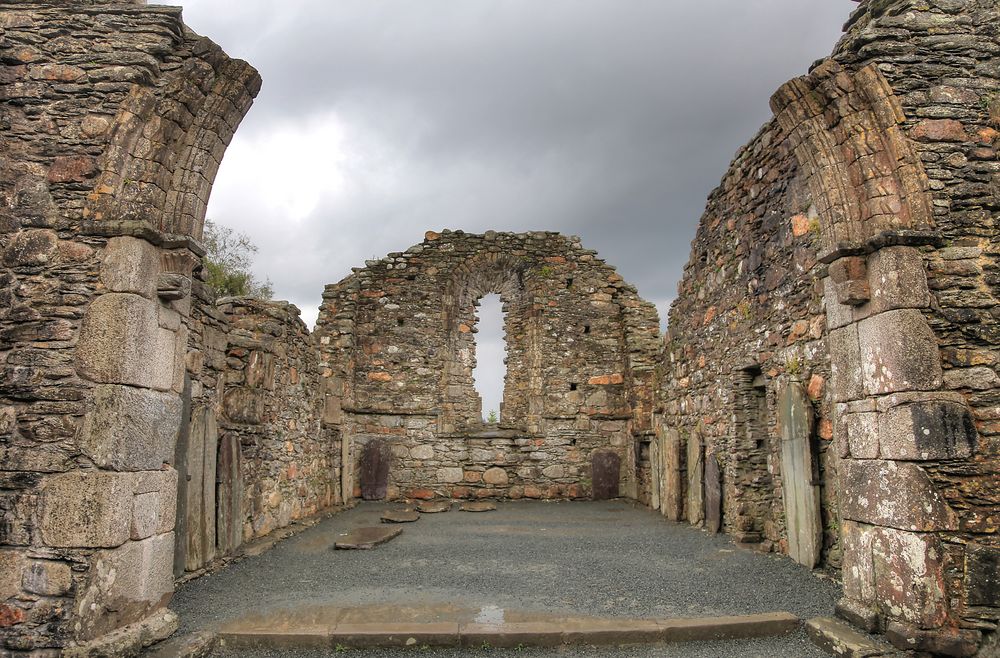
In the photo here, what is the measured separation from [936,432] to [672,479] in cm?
649

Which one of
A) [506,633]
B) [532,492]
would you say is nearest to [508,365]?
[532,492]

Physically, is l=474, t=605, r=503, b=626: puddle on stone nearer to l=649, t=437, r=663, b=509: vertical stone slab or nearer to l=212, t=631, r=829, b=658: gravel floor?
l=212, t=631, r=829, b=658: gravel floor

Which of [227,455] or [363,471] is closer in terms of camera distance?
[227,455]

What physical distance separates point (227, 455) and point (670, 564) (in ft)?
17.1

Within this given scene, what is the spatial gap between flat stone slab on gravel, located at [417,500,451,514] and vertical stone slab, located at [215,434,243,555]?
4768 mm

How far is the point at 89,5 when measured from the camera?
15.5 ft

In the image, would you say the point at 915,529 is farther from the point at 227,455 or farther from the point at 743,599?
the point at 227,455

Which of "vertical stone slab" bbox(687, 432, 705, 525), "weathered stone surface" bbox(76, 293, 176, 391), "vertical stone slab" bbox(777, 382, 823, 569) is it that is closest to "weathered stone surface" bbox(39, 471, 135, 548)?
"weathered stone surface" bbox(76, 293, 176, 391)

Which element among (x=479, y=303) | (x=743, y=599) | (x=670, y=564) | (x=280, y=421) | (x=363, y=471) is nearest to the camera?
(x=743, y=599)

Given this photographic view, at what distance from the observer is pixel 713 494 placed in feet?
28.7

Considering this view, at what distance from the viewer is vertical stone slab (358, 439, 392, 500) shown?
1336 cm

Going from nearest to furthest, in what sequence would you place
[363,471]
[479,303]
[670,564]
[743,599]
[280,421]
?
[743,599]
[670,564]
[280,421]
[363,471]
[479,303]

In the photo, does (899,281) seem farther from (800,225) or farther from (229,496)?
(229,496)

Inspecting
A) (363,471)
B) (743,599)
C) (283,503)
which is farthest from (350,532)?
(743,599)
